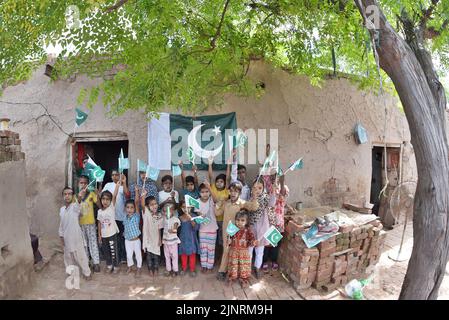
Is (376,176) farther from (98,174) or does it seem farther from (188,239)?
(98,174)

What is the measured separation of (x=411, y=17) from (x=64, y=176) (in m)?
5.93

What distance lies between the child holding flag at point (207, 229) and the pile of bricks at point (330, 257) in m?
1.11

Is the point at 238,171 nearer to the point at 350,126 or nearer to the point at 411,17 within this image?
the point at 350,126

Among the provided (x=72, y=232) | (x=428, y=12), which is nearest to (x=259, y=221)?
(x=72, y=232)

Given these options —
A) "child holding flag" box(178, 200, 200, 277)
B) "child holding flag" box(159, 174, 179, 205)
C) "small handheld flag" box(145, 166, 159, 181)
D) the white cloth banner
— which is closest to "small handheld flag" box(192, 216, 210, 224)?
"child holding flag" box(178, 200, 200, 277)

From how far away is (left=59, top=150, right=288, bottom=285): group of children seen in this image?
171 inches

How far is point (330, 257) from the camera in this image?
430 cm

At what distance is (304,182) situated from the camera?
5844mm

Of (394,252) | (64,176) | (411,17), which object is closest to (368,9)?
(411,17)

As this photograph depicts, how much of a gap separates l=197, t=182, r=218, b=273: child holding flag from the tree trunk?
8.04 ft

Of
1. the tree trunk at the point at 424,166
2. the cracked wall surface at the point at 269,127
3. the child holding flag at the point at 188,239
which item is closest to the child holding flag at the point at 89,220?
the cracked wall surface at the point at 269,127

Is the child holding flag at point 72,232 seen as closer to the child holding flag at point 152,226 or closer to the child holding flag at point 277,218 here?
the child holding flag at point 152,226

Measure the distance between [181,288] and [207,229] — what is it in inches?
34.2

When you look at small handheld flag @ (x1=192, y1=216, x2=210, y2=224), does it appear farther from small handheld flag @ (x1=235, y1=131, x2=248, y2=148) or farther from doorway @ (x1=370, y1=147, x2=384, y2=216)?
doorway @ (x1=370, y1=147, x2=384, y2=216)
